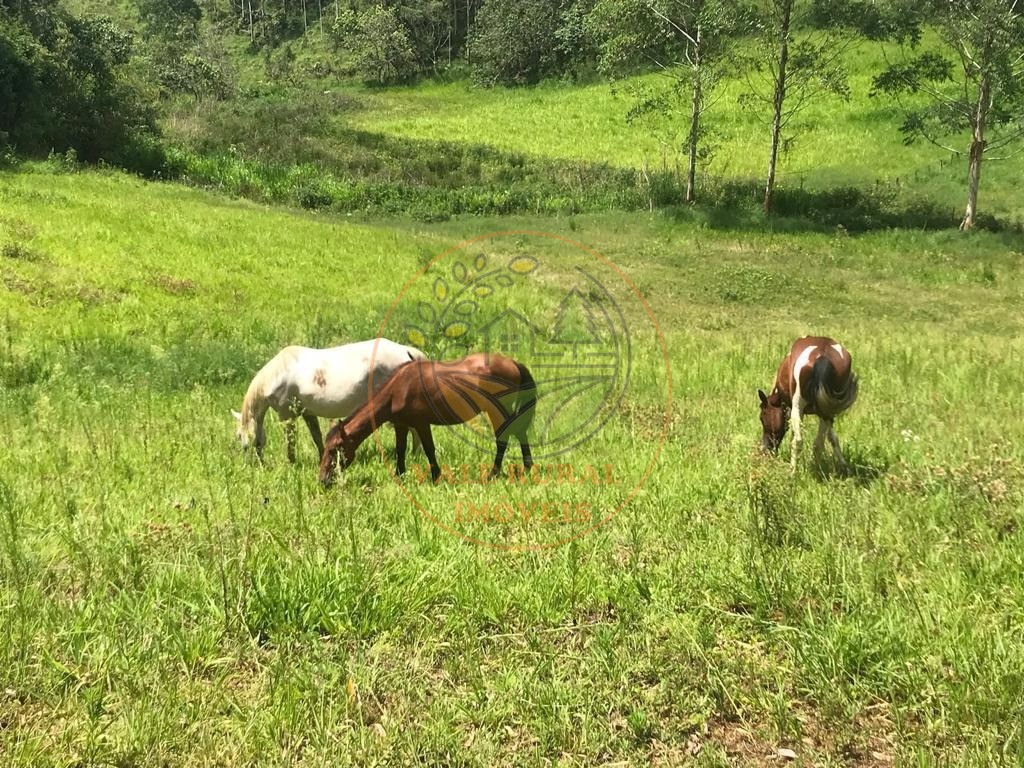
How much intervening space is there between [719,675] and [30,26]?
42.1 m

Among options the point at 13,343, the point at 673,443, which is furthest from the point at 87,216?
the point at 673,443

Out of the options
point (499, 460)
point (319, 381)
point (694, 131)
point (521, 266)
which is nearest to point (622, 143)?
point (694, 131)

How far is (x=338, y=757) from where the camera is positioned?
3.19m

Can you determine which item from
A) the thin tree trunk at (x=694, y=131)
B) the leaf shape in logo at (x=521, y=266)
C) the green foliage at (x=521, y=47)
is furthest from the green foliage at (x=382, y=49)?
the leaf shape in logo at (x=521, y=266)

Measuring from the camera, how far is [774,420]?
24.9ft

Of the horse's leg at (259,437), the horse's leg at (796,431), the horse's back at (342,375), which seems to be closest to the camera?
the horse's leg at (796,431)

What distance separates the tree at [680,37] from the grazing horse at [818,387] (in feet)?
83.5

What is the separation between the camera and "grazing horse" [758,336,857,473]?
6727 millimetres

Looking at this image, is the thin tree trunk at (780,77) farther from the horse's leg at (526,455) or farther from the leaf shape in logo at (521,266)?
the horse's leg at (526,455)

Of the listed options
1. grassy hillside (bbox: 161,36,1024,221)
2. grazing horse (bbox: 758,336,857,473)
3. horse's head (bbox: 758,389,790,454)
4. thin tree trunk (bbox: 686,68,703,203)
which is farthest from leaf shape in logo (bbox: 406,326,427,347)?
grassy hillside (bbox: 161,36,1024,221)

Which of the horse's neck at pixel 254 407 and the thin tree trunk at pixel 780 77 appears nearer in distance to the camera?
the horse's neck at pixel 254 407

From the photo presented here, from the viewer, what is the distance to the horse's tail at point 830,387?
22.0ft

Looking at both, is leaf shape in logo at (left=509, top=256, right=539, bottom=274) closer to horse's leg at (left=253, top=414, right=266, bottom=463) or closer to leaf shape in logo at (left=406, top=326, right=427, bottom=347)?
leaf shape in logo at (left=406, top=326, right=427, bottom=347)

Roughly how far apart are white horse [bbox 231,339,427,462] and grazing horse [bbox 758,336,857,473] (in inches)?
150
